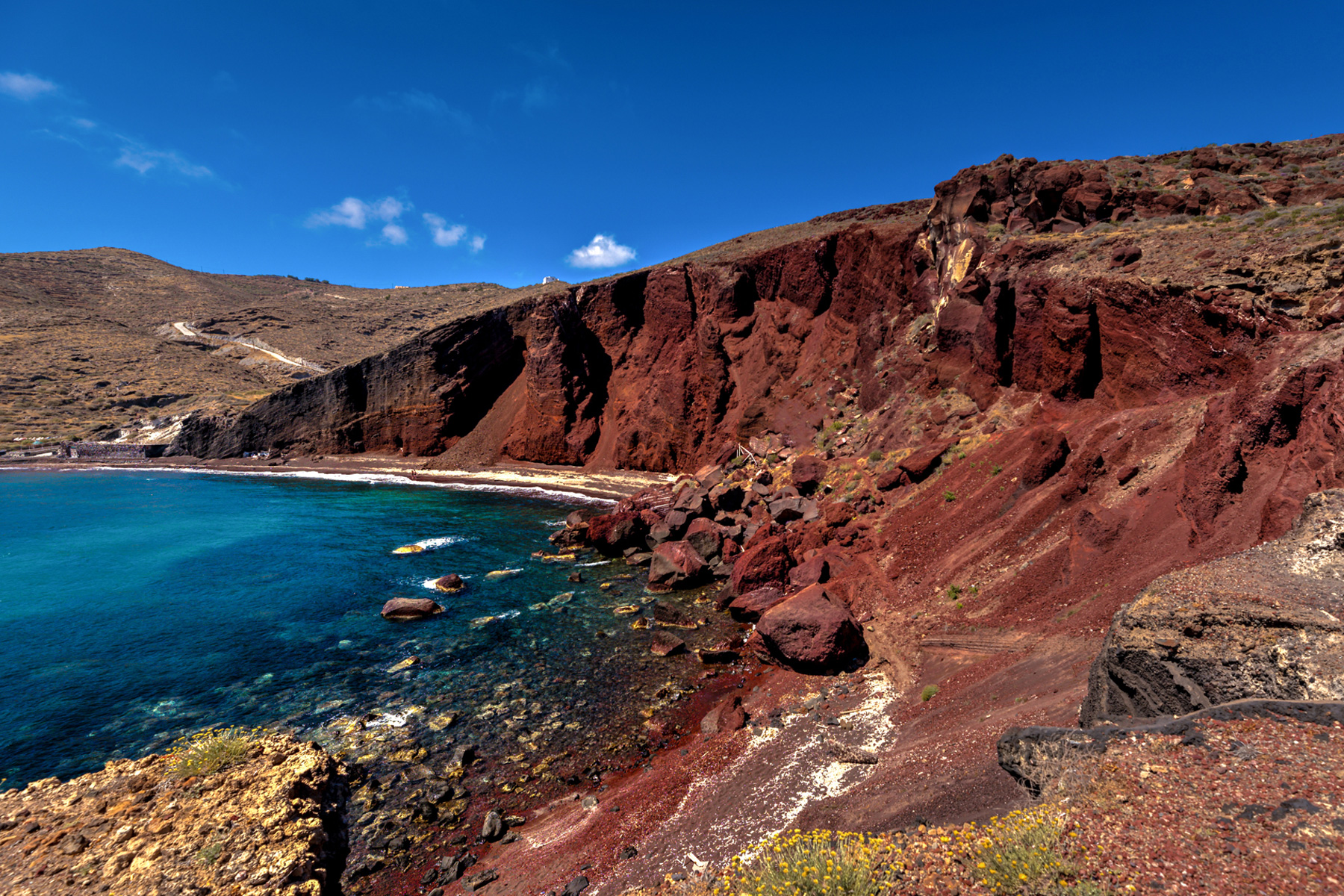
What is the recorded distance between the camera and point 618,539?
30.7 metres

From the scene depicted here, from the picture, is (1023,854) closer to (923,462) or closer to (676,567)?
→ (923,462)

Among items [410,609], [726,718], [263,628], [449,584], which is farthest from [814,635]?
[263,628]

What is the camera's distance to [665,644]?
61.9 feet

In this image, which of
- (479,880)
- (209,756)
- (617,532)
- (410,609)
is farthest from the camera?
(617,532)

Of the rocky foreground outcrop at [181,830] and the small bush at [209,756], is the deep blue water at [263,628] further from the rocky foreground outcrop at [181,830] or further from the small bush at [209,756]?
the rocky foreground outcrop at [181,830]

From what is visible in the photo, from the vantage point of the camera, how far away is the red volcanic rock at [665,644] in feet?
61.3

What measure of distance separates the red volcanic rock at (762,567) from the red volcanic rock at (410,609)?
12.7m

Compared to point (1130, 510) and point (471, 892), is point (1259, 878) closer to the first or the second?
point (471, 892)

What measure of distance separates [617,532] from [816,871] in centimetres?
2572

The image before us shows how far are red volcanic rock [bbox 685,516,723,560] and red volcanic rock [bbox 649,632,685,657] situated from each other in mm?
7724

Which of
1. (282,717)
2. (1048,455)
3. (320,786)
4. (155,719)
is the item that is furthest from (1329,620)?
(155,719)

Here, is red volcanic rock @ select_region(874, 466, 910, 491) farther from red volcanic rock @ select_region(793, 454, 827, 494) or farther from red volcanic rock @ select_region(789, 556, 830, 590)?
red volcanic rock @ select_region(793, 454, 827, 494)

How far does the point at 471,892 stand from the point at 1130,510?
17387 millimetres

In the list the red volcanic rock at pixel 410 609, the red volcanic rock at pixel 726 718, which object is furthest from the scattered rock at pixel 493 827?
the red volcanic rock at pixel 410 609
